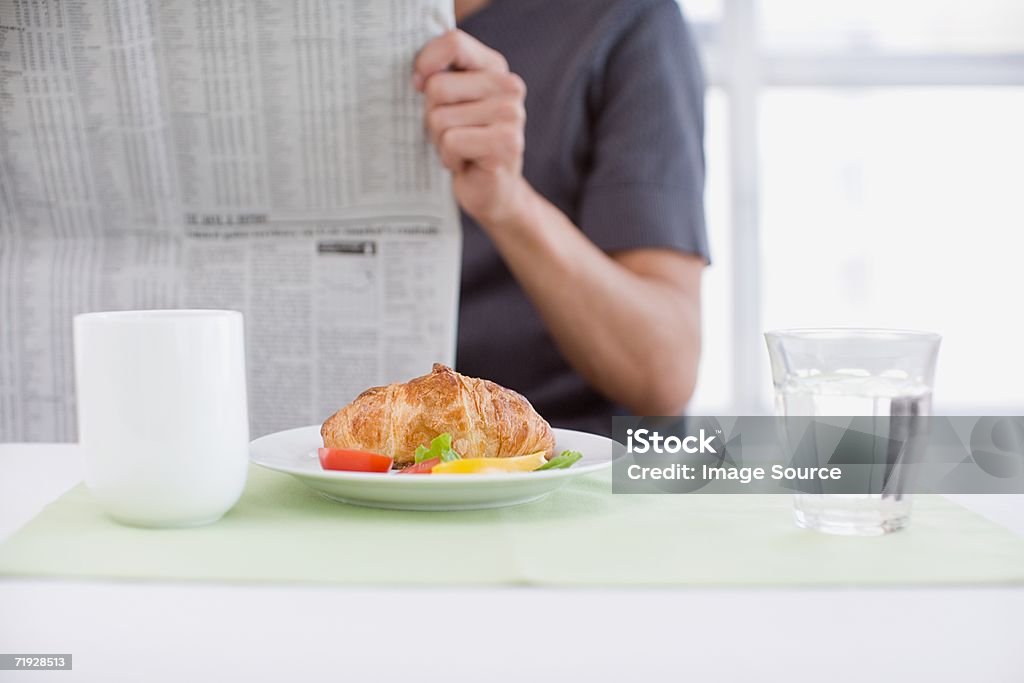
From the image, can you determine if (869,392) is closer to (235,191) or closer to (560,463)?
(560,463)

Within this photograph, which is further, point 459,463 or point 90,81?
point 90,81

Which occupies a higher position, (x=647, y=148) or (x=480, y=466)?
(x=647, y=148)

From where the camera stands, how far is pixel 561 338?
109 cm

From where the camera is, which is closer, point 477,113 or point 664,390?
point 477,113

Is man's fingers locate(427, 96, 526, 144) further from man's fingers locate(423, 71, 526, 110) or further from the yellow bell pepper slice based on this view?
the yellow bell pepper slice

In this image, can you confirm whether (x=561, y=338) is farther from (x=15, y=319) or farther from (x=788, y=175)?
(x=788, y=175)

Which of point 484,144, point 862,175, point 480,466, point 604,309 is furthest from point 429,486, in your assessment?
point 862,175

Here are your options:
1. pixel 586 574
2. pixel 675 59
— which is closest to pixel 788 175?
pixel 675 59

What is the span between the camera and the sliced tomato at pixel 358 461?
0.49 meters

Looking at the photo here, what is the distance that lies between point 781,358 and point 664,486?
0.38 ft

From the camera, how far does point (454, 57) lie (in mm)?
894

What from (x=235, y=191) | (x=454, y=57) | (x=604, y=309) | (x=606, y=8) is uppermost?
(x=606, y=8)

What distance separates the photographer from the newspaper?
3.11 feet

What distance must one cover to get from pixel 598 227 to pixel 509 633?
840 mm
